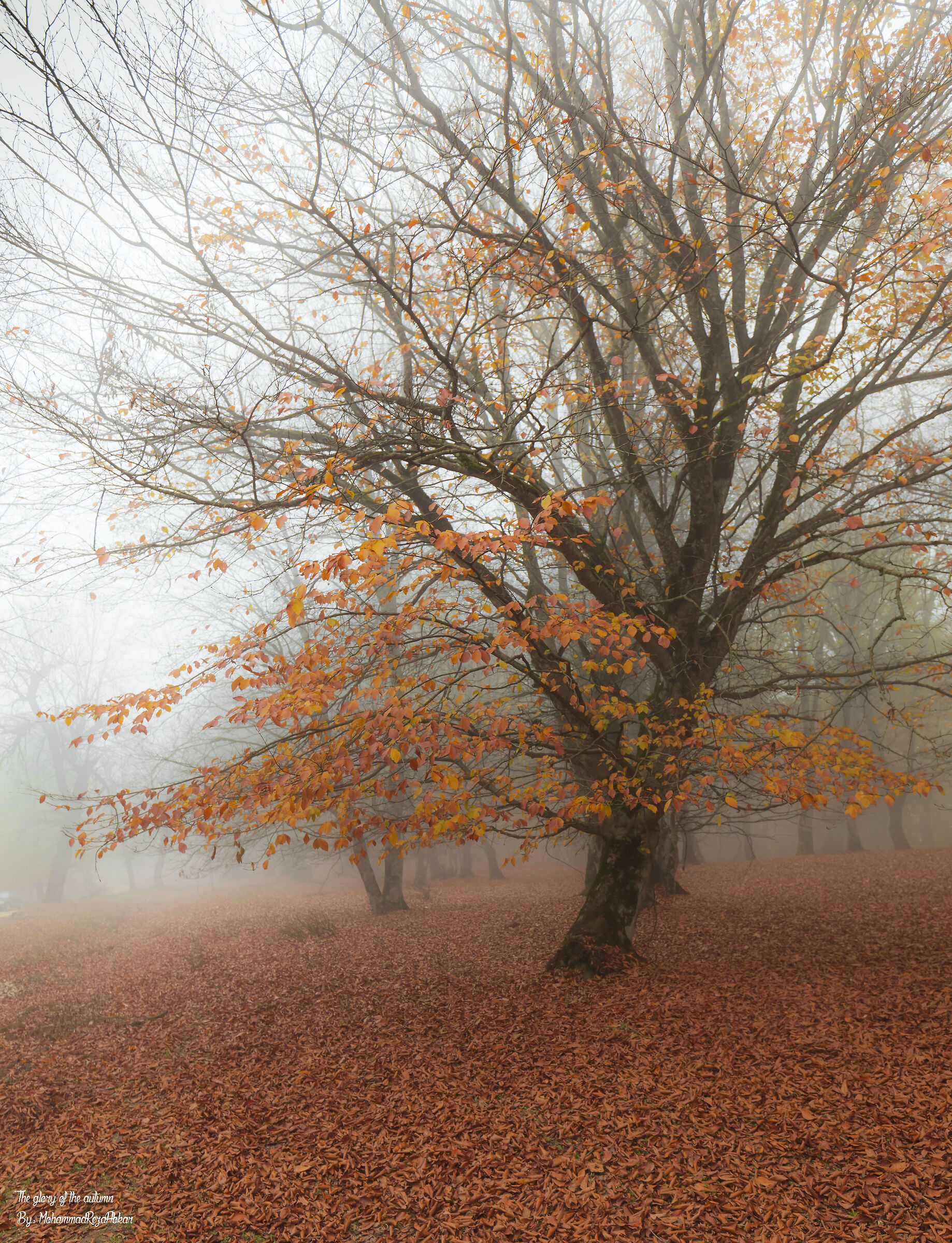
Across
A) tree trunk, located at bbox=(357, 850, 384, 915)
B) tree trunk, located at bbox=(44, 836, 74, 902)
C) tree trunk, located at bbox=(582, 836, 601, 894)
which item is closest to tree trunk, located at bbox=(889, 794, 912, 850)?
tree trunk, located at bbox=(582, 836, 601, 894)

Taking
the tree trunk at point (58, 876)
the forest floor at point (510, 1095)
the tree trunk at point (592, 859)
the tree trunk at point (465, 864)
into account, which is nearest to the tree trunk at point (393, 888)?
the tree trunk at point (592, 859)

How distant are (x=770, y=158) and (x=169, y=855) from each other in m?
48.0

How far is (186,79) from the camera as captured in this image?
5277 millimetres

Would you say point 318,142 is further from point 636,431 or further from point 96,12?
point 636,431

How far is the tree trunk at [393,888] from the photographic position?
47.7ft

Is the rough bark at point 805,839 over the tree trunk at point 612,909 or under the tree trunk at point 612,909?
under

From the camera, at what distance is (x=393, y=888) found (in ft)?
48.2

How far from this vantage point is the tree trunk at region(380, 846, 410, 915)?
1453cm

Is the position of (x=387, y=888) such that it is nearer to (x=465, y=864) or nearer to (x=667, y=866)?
(x=667, y=866)

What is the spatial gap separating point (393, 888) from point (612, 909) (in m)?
8.50

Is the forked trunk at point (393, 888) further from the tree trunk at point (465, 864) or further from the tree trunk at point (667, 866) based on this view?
the tree trunk at point (465, 864)

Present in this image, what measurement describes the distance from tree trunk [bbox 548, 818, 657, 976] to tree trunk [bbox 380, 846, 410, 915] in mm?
7691

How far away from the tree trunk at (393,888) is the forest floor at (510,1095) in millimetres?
5413

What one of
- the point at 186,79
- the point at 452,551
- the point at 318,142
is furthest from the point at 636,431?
the point at 186,79
